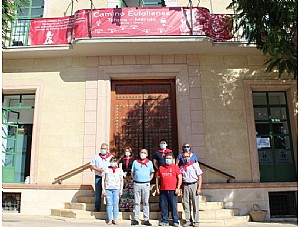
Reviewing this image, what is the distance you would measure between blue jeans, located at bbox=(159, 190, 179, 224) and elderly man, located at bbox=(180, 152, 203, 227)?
9.6 inches

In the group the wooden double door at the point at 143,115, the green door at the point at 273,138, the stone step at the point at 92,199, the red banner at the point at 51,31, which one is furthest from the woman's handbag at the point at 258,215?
the red banner at the point at 51,31

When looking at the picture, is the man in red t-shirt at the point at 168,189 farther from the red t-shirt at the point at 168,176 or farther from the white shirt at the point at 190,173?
the white shirt at the point at 190,173

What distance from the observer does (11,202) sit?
930 centimetres

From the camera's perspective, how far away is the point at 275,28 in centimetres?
711

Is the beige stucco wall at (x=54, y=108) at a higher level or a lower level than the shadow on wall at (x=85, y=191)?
higher

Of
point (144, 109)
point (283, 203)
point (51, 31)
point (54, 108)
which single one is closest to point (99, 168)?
point (144, 109)

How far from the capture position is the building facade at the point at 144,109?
9.49 metres

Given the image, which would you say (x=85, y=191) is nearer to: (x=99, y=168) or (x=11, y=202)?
(x=99, y=168)

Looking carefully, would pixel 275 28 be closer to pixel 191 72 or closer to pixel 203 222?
pixel 191 72

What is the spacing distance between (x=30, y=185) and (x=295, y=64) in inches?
314

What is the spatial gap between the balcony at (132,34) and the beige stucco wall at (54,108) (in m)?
0.42

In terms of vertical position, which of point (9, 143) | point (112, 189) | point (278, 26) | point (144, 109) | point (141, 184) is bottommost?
point (112, 189)

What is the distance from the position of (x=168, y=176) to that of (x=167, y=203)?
62cm

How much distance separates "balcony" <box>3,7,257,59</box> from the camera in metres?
9.62
